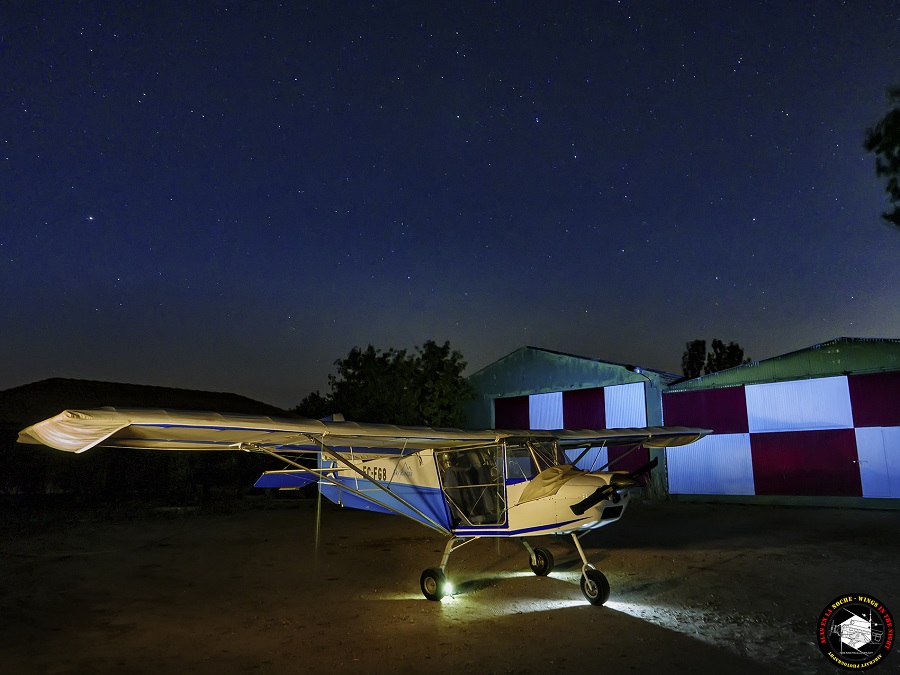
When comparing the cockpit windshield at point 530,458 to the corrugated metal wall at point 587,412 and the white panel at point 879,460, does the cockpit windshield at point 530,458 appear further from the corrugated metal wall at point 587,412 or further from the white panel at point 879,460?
the white panel at point 879,460

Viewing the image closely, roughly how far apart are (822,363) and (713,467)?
206 inches

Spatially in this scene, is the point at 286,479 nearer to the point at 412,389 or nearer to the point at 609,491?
the point at 609,491

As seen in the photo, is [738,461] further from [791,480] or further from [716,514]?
[716,514]

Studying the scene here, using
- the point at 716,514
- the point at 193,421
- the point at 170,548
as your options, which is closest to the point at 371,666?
the point at 193,421

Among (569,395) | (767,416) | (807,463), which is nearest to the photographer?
(807,463)

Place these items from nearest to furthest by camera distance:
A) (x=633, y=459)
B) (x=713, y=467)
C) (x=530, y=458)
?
(x=530, y=458)
(x=713, y=467)
(x=633, y=459)

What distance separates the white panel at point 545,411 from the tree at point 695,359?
148ft

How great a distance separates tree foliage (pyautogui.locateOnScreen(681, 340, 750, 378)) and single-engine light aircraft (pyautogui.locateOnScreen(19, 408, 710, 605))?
2321 inches

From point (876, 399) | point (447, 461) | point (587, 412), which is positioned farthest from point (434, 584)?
point (587, 412)

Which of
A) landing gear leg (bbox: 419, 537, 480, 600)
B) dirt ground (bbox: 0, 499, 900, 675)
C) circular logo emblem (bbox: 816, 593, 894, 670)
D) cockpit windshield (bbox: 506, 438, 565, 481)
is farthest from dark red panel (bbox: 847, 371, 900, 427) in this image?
landing gear leg (bbox: 419, 537, 480, 600)

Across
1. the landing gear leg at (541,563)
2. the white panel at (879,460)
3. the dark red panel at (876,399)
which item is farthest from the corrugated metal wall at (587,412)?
the landing gear leg at (541,563)

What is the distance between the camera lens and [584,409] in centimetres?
2480

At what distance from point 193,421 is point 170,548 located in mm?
9125

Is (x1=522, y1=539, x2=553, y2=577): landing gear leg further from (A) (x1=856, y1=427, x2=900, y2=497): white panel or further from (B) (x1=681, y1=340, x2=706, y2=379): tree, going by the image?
(B) (x1=681, y1=340, x2=706, y2=379): tree
